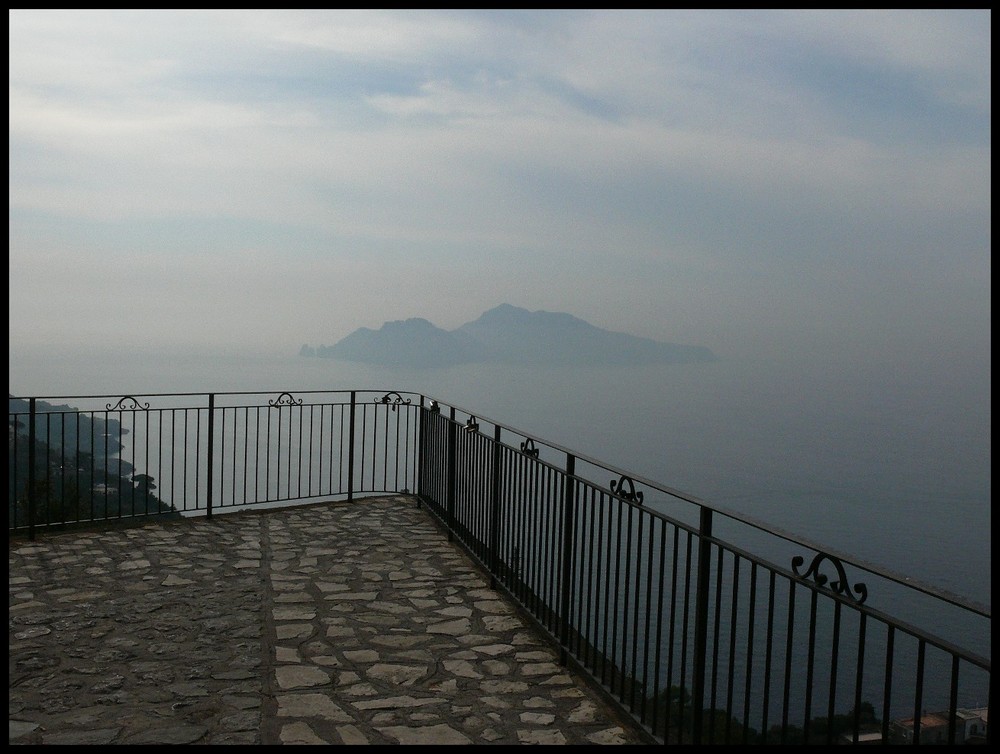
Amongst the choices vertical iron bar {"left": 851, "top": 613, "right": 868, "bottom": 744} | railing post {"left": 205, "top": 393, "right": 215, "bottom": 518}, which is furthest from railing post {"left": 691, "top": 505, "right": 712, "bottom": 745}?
railing post {"left": 205, "top": 393, "right": 215, "bottom": 518}

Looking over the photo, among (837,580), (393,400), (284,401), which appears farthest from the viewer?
(393,400)

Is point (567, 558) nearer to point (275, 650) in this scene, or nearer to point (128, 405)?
point (275, 650)

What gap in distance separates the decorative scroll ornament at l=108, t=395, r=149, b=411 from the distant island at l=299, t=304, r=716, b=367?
114962 millimetres

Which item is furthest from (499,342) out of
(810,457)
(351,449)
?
(351,449)

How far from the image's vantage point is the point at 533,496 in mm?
5465

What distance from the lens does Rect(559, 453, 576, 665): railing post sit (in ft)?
15.8

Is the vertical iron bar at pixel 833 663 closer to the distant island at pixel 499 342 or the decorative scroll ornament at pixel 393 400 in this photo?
the decorative scroll ornament at pixel 393 400

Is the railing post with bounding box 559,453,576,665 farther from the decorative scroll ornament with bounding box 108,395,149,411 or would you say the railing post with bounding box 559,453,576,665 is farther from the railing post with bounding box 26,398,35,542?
the decorative scroll ornament with bounding box 108,395,149,411

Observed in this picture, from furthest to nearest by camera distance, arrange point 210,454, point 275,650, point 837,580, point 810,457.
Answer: point 810,457 < point 210,454 < point 275,650 < point 837,580

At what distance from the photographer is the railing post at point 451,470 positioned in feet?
25.5

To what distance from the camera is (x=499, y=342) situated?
158750 mm

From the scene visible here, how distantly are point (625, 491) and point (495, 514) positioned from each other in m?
2.28

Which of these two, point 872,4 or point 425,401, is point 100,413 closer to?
point 425,401

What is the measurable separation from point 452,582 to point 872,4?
5.46m
